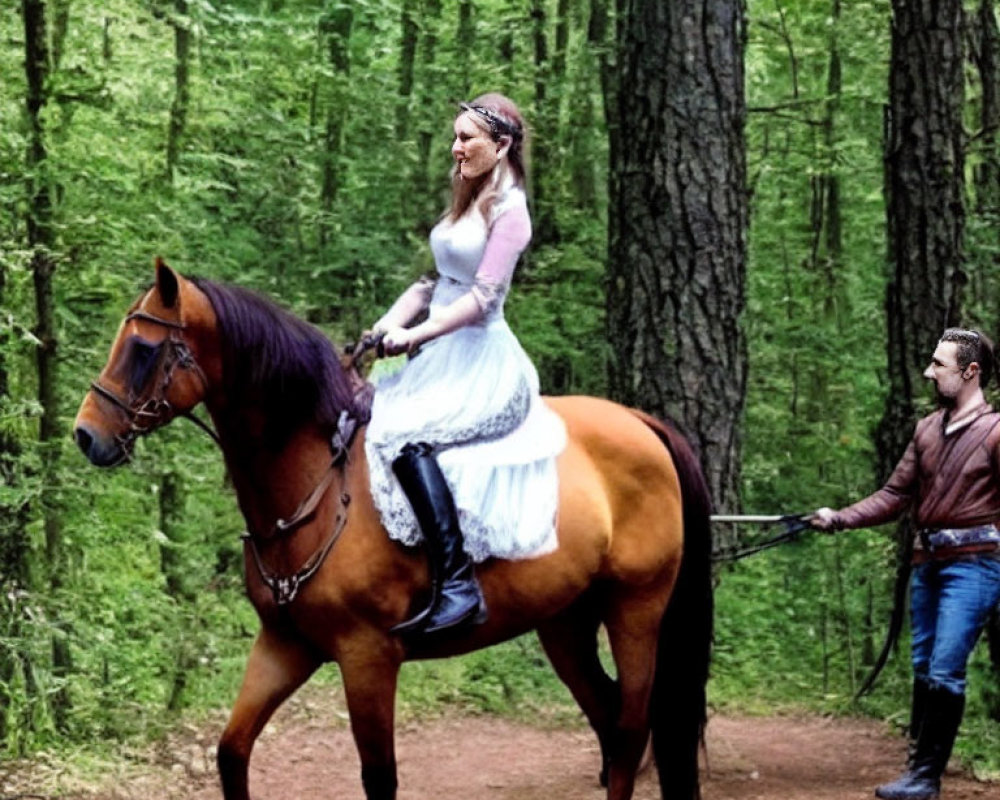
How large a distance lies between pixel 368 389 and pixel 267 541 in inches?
29.0

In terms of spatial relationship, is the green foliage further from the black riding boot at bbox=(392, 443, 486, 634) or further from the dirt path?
the black riding boot at bbox=(392, 443, 486, 634)

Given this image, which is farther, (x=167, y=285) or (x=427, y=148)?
(x=427, y=148)

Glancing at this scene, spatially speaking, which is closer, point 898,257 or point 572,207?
point 898,257

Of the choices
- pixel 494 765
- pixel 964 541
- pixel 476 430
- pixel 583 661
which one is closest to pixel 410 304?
pixel 476 430

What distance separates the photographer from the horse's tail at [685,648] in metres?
5.89

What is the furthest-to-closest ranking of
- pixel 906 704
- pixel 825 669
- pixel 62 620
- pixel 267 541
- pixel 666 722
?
pixel 825 669 < pixel 906 704 < pixel 62 620 < pixel 666 722 < pixel 267 541

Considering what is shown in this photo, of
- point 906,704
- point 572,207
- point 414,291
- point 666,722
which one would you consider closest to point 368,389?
point 414,291

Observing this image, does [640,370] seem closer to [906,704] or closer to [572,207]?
[906,704]

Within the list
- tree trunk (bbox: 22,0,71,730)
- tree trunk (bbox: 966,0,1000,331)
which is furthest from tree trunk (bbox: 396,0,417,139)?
tree trunk (bbox: 22,0,71,730)

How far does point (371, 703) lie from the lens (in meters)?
4.75

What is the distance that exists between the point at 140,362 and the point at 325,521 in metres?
0.84

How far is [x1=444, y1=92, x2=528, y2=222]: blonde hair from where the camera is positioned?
510cm

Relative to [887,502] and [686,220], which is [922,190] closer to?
[686,220]

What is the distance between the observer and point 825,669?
10992 mm
